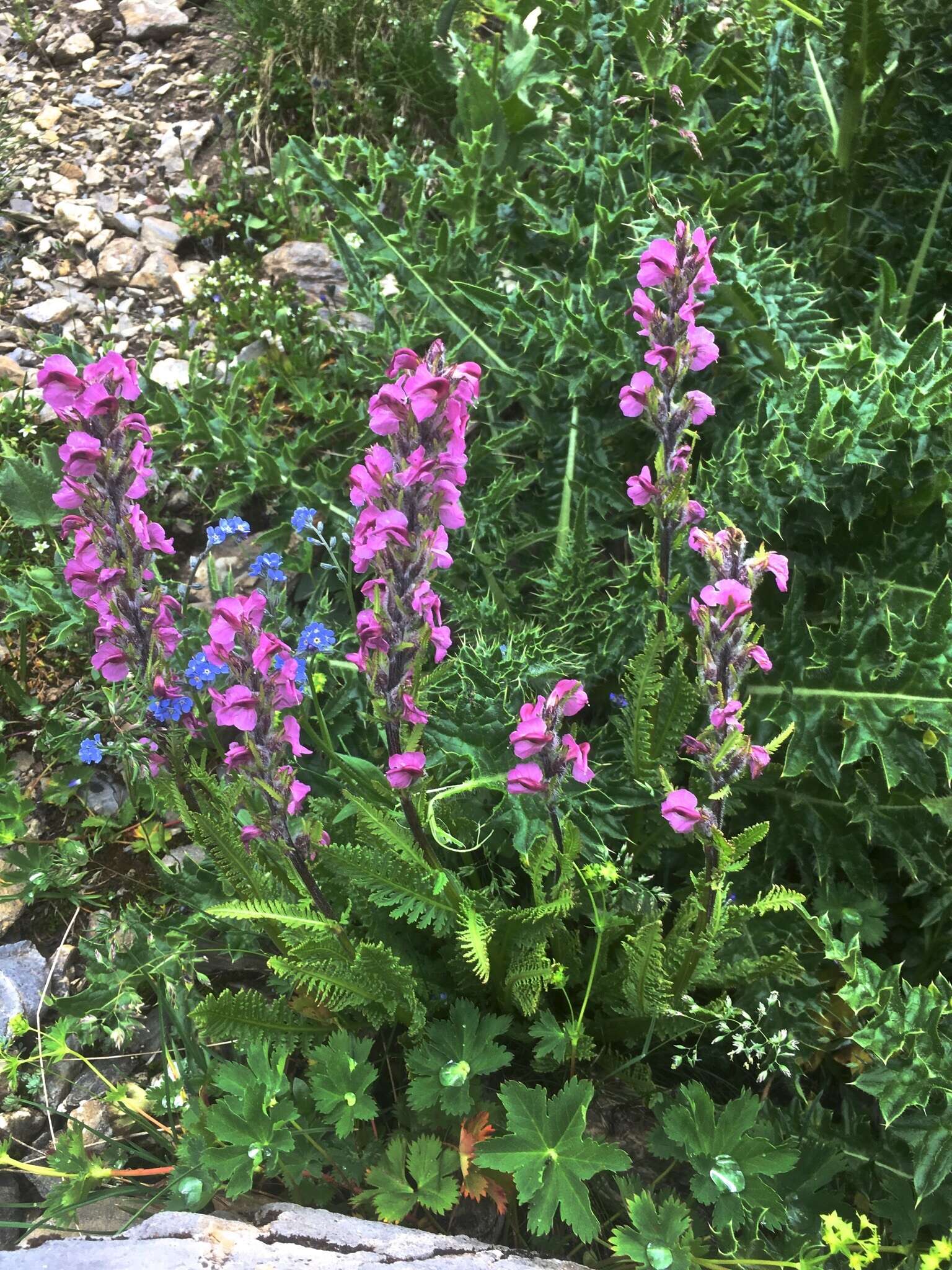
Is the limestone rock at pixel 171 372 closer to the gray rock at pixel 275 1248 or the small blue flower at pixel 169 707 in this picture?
the small blue flower at pixel 169 707

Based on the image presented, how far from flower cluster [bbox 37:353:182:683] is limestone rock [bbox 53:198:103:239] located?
2.52 m

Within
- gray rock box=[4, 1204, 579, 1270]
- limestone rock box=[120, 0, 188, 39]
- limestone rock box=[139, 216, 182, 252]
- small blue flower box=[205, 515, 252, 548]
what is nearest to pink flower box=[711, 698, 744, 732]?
gray rock box=[4, 1204, 579, 1270]

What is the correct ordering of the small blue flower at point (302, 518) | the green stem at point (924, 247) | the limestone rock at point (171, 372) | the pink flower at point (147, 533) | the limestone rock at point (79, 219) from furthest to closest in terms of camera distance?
the limestone rock at point (79, 219), the limestone rock at point (171, 372), the green stem at point (924, 247), the small blue flower at point (302, 518), the pink flower at point (147, 533)

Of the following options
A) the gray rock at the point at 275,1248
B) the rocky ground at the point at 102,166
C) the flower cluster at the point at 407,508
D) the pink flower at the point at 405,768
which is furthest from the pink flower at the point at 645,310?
the rocky ground at the point at 102,166

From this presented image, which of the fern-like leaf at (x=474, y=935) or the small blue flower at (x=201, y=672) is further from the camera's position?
the small blue flower at (x=201, y=672)

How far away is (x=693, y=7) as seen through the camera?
11.0 ft

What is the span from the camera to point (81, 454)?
171 centimetres

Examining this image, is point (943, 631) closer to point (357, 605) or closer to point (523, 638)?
point (523, 638)

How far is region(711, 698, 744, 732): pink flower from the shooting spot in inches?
61.2

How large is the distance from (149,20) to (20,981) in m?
4.42

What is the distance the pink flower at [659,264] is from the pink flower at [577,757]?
0.90 m

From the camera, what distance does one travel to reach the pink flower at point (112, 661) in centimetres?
196

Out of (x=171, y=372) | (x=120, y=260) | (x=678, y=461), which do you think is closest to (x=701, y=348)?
(x=678, y=461)

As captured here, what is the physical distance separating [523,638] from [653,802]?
1.59 ft
